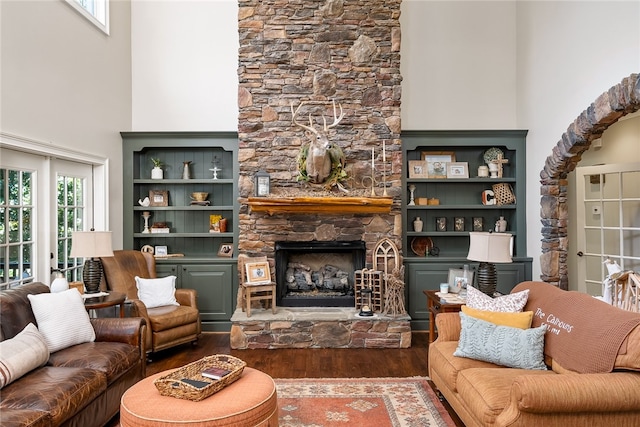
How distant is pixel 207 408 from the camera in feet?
7.22

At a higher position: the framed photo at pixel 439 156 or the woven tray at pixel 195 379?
the framed photo at pixel 439 156

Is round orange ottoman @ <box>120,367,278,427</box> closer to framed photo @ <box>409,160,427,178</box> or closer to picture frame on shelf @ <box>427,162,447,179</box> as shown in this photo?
framed photo @ <box>409,160,427,178</box>

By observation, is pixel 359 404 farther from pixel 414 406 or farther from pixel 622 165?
pixel 622 165

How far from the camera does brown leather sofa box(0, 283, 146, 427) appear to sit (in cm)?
226

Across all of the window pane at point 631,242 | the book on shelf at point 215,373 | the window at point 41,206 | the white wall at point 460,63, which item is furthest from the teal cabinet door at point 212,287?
the window pane at point 631,242

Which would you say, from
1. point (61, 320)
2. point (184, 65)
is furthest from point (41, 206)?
point (184, 65)

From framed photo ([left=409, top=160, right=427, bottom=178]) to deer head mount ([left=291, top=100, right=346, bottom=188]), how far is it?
47.9 inches

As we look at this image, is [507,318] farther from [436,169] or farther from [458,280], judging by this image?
[436,169]

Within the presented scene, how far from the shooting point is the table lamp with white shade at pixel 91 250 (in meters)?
3.89

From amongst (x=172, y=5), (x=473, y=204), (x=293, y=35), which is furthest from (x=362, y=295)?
(x=172, y=5)

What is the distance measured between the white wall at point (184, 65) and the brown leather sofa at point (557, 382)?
4.24 metres

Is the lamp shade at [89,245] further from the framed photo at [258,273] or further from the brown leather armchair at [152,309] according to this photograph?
the framed photo at [258,273]

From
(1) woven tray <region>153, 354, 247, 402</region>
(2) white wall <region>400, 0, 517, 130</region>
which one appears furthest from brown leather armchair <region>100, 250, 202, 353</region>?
(2) white wall <region>400, 0, 517, 130</region>

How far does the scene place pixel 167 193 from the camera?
592 cm
